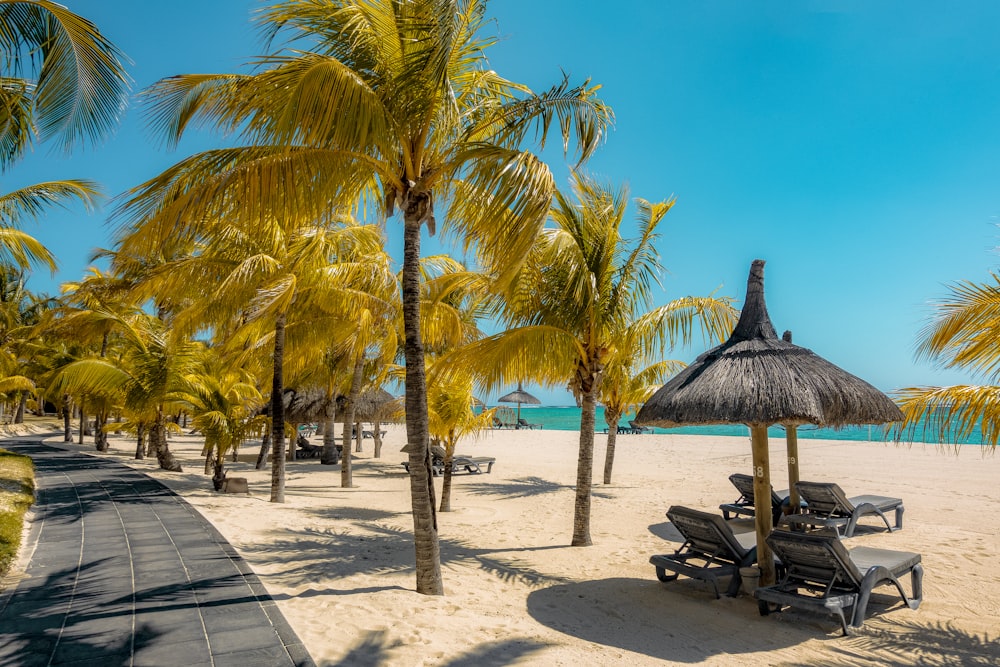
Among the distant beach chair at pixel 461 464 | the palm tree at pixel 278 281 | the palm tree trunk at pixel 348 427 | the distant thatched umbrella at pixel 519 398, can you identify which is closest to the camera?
the palm tree at pixel 278 281

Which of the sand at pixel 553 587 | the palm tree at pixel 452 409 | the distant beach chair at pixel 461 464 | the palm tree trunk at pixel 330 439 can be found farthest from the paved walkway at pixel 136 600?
the palm tree trunk at pixel 330 439

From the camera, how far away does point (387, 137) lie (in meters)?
5.02

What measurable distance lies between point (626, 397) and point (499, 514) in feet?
20.8

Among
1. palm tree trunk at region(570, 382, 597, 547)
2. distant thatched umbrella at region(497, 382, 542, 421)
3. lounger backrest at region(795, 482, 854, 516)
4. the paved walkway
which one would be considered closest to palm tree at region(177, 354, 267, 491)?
the paved walkway

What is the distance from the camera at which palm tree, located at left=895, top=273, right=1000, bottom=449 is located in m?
4.96

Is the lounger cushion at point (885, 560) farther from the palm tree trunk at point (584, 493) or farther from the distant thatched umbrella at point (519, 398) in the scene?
the distant thatched umbrella at point (519, 398)

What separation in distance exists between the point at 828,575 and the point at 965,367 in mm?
2344

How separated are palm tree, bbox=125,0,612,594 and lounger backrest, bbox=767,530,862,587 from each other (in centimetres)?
314

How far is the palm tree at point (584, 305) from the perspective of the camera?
781cm

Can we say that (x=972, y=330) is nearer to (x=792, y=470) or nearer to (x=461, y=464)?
(x=792, y=470)

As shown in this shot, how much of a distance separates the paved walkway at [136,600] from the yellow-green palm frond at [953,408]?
17.5 feet

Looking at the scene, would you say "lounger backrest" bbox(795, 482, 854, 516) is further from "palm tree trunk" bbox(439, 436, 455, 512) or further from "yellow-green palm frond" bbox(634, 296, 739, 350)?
"palm tree trunk" bbox(439, 436, 455, 512)

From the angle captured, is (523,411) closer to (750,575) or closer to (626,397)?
(626,397)

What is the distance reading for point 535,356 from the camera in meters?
7.86
